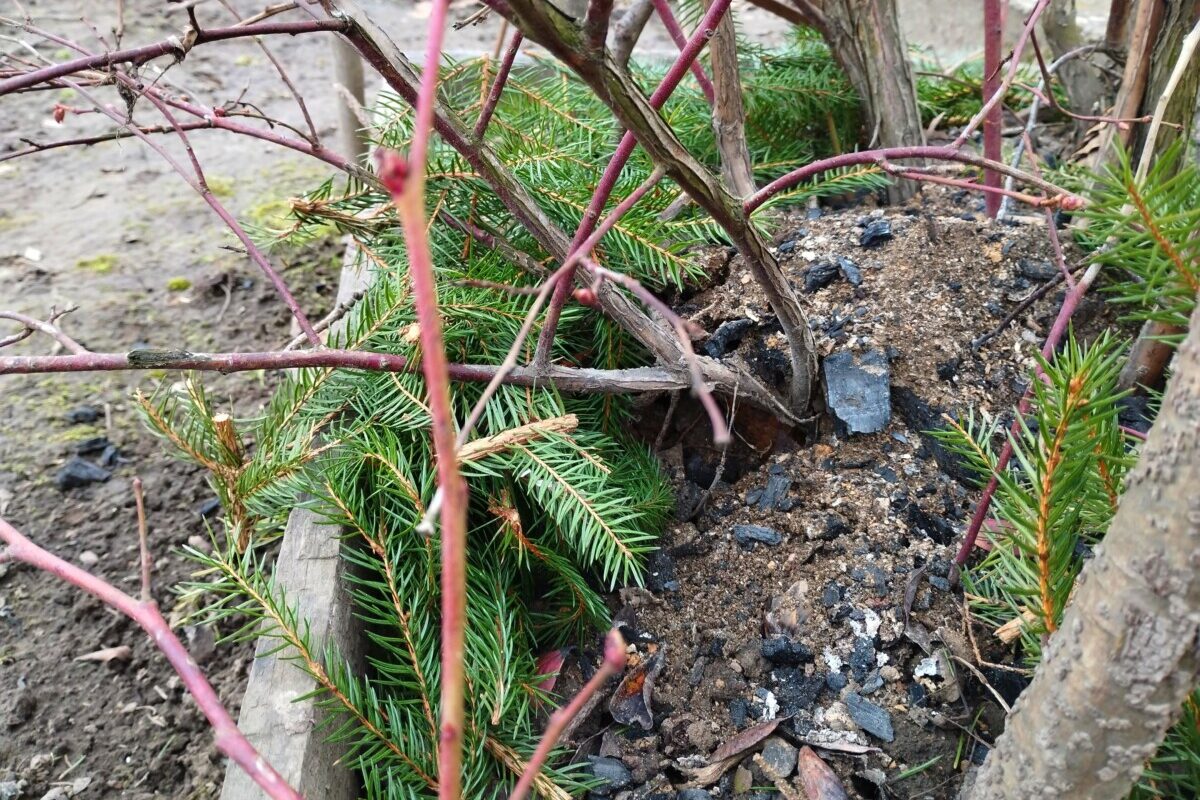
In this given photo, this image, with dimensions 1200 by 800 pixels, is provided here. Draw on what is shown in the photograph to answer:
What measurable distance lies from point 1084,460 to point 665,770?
0.51 meters

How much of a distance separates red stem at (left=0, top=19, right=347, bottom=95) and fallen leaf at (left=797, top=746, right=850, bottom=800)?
80 centimetres

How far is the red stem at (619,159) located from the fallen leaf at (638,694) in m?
0.35

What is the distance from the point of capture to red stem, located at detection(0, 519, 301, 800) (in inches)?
15.9

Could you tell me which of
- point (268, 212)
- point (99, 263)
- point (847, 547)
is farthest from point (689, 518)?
point (99, 263)

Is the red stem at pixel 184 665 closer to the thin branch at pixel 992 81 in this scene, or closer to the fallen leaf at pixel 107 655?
the fallen leaf at pixel 107 655

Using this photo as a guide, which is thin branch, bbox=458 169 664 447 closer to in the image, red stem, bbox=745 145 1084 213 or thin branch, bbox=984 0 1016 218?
red stem, bbox=745 145 1084 213

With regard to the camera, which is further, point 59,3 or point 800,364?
point 59,3

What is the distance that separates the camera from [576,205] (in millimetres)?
1118

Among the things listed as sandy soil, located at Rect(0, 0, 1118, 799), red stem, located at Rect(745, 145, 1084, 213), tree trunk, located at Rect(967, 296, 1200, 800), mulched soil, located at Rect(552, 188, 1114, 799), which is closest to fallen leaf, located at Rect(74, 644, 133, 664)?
sandy soil, located at Rect(0, 0, 1118, 799)

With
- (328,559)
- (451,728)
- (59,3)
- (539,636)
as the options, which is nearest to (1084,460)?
(451,728)

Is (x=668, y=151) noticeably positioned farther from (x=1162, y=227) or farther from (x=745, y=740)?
(x=745, y=740)

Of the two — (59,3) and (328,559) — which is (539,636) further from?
(59,3)

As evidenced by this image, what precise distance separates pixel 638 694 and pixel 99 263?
180 cm

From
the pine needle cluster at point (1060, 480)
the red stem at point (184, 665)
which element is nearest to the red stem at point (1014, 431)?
the pine needle cluster at point (1060, 480)
